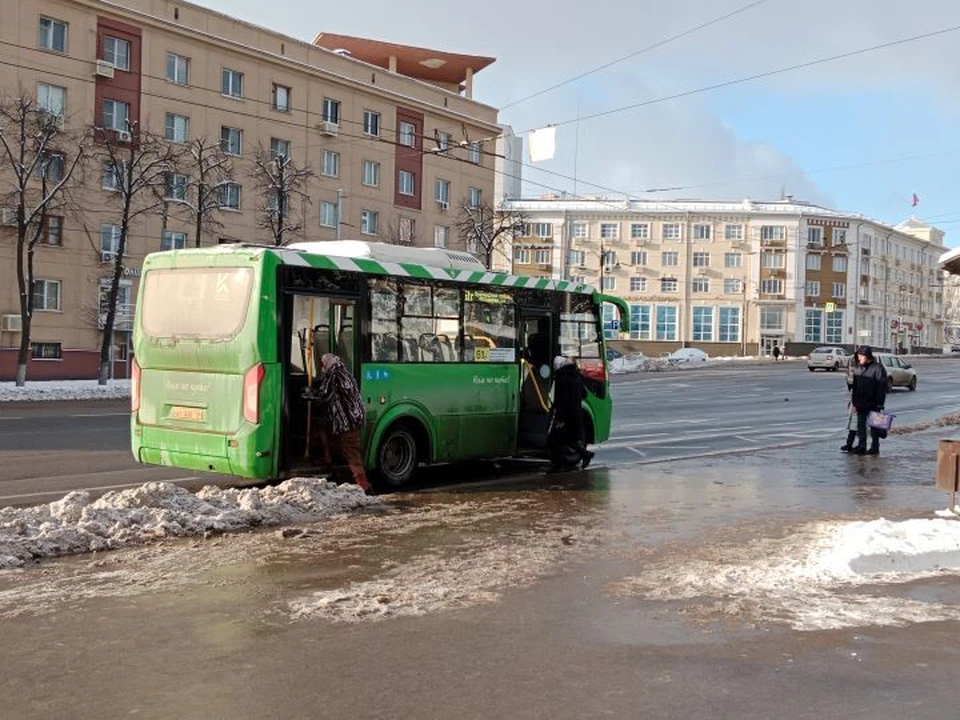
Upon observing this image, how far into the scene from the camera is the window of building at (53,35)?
123 ft

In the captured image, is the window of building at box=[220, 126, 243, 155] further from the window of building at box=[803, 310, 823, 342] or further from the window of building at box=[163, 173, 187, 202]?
the window of building at box=[803, 310, 823, 342]

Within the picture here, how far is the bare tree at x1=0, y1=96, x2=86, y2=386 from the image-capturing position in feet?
103

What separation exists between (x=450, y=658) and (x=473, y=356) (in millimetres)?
7352

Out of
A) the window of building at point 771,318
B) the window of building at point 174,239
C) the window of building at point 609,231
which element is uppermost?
the window of building at point 609,231

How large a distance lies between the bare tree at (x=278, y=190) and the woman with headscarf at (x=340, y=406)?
1064 inches

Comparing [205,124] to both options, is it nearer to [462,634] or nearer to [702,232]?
[462,634]

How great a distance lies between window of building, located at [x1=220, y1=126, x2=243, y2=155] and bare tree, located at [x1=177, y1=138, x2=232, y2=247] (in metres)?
0.73

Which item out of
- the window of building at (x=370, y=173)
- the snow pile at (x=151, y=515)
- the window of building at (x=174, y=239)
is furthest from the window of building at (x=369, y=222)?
the snow pile at (x=151, y=515)

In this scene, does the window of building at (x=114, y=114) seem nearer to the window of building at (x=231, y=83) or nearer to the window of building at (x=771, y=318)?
the window of building at (x=231, y=83)

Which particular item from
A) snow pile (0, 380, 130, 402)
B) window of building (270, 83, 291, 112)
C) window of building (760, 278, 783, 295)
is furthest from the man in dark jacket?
window of building (760, 278, 783, 295)

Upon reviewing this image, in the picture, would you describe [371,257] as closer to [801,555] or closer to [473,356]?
[473,356]

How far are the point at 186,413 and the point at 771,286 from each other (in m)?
88.0

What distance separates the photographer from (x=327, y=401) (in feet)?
33.4

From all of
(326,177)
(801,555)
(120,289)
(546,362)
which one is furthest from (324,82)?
(801,555)
